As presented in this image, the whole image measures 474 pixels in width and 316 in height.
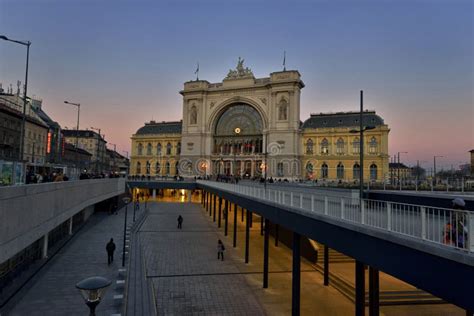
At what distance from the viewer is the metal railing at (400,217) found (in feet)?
19.3

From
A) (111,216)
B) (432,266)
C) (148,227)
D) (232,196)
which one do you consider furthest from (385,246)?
(111,216)

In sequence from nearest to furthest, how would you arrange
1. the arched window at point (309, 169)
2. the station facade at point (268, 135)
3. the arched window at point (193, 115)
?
the station facade at point (268, 135) → the arched window at point (309, 169) → the arched window at point (193, 115)

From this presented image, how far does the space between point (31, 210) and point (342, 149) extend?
69.7m

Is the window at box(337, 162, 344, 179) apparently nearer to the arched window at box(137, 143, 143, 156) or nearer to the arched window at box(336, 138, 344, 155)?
the arched window at box(336, 138, 344, 155)

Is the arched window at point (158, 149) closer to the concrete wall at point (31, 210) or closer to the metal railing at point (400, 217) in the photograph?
the concrete wall at point (31, 210)

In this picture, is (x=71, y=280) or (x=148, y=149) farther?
(x=148, y=149)

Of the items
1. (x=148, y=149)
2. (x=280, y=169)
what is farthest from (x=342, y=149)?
(x=148, y=149)

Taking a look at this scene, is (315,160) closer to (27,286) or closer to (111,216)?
(111,216)

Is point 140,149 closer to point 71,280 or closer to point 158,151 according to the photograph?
point 158,151

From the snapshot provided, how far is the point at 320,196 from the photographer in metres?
11.6

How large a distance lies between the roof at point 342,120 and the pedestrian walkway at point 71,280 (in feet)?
201

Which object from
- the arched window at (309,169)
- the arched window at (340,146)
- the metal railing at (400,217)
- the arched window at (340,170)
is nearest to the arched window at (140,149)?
the arched window at (309,169)

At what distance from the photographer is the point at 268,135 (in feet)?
251

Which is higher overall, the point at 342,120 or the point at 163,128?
the point at 163,128
